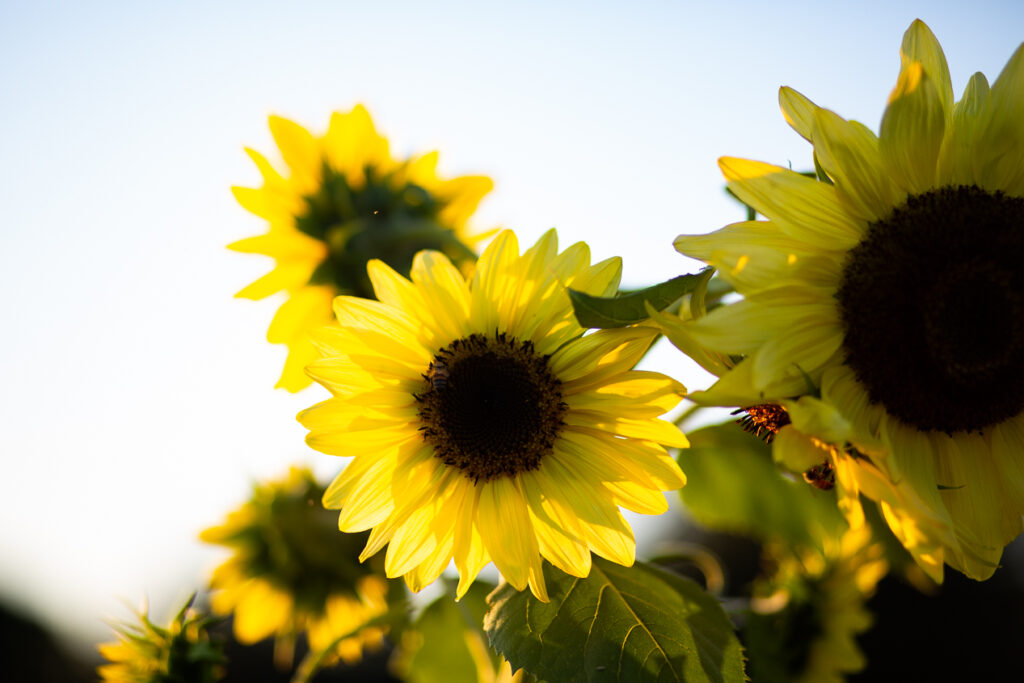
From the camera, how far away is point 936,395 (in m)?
0.61

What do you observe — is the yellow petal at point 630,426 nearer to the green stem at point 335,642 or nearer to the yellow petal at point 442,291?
the yellow petal at point 442,291

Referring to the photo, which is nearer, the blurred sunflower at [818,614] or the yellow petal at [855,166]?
the yellow petal at [855,166]

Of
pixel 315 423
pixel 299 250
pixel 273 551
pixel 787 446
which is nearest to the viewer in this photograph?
pixel 787 446

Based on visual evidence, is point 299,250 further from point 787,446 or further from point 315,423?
point 787,446

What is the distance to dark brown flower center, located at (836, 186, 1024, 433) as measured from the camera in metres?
0.59

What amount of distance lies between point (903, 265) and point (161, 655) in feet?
3.08

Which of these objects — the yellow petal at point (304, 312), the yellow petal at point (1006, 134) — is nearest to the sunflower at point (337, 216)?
the yellow petal at point (304, 312)

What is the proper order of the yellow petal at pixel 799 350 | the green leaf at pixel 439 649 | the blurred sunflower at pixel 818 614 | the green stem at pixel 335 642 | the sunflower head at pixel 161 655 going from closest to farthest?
the yellow petal at pixel 799 350 → the sunflower head at pixel 161 655 → the green stem at pixel 335 642 → the green leaf at pixel 439 649 → the blurred sunflower at pixel 818 614

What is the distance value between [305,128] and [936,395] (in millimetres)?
829

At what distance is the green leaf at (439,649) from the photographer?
1.15 meters

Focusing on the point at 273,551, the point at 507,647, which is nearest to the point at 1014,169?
the point at 507,647

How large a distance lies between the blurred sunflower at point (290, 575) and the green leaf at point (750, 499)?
0.54 meters

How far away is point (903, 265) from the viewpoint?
589 mm

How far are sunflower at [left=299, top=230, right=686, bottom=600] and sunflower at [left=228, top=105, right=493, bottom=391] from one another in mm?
251
